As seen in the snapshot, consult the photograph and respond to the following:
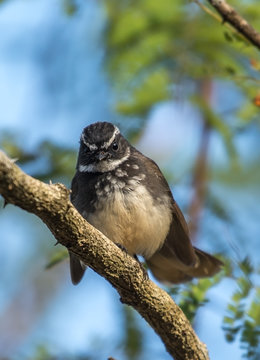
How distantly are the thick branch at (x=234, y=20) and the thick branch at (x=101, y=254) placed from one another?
1.78 metres

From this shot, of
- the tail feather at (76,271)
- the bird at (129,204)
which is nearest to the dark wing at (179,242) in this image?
the bird at (129,204)

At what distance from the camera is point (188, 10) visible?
7.21 m

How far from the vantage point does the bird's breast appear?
17.7 ft

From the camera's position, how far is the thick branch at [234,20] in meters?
4.77

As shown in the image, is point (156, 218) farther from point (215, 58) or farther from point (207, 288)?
point (215, 58)

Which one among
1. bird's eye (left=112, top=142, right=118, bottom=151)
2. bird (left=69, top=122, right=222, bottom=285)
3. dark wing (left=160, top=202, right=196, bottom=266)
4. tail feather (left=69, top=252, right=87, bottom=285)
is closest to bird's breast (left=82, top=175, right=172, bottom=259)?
bird (left=69, top=122, right=222, bottom=285)

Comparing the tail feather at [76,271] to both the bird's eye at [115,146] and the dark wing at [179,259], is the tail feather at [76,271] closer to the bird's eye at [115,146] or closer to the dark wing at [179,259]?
the dark wing at [179,259]

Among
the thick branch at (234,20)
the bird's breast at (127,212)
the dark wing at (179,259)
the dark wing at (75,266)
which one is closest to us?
the thick branch at (234,20)

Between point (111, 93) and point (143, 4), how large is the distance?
979mm

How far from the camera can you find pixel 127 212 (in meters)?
5.38

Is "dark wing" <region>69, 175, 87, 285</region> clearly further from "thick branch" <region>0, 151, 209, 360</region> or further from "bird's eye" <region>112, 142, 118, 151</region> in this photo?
"thick branch" <region>0, 151, 209, 360</region>

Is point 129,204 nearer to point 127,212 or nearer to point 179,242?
point 127,212

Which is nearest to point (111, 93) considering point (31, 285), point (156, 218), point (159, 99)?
point (159, 99)

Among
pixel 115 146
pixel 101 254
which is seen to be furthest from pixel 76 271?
pixel 101 254
